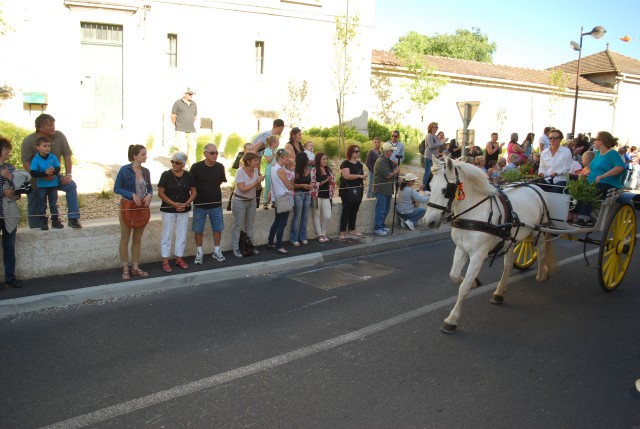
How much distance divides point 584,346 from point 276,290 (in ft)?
13.2

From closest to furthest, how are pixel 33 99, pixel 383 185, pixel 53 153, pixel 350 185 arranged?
pixel 53 153
pixel 350 185
pixel 383 185
pixel 33 99

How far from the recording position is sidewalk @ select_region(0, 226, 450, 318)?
22.5ft

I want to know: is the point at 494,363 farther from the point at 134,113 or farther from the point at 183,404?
the point at 134,113

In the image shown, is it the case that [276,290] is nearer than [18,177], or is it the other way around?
[18,177]

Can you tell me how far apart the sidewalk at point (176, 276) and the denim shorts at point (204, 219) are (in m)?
0.55

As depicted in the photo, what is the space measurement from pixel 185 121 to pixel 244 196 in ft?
17.0

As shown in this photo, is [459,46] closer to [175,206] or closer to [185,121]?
[185,121]

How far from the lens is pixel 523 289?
8.01 metres

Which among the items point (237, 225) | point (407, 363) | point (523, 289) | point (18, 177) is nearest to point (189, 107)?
point (237, 225)

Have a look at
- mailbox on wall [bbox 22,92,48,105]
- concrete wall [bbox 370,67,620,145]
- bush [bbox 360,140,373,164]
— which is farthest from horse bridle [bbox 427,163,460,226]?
concrete wall [bbox 370,67,620,145]

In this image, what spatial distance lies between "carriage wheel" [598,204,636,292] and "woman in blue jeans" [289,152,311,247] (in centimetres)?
512

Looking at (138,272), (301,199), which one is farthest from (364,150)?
(138,272)

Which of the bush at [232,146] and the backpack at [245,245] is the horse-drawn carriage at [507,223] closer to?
the backpack at [245,245]

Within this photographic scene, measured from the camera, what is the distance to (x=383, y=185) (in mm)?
11484
